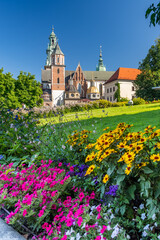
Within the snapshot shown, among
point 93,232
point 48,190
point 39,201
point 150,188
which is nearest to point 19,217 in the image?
point 39,201

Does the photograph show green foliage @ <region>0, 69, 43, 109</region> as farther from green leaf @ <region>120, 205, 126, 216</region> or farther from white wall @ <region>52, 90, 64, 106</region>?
green leaf @ <region>120, 205, 126, 216</region>

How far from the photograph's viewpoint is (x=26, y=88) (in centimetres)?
3756

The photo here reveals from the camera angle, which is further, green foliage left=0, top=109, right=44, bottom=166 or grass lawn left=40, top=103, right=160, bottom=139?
grass lawn left=40, top=103, right=160, bottom=139

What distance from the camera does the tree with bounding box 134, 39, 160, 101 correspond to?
2747 centimetres

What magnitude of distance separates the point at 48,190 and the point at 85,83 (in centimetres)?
6814

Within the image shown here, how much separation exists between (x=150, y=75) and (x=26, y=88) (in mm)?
21716

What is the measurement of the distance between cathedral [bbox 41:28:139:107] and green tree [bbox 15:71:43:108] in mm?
7636

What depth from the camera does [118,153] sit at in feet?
6.23

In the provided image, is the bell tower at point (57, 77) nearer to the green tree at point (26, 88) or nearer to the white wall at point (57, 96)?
the white wall at point (57, 96)

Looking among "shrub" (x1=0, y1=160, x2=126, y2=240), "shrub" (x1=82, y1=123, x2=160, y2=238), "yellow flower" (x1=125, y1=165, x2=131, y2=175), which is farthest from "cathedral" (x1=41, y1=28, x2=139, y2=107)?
"yellow flower" (x1=125, y1=165, x2=131, y2=175)

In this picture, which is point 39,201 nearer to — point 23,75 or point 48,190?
point 48,190

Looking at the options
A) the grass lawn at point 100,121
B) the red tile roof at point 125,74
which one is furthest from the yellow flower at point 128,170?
the red tile roof at point 125,74

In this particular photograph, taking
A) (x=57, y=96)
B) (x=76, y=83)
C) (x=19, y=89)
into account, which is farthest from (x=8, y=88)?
(x=76, y=83)

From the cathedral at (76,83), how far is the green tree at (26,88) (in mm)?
7636
